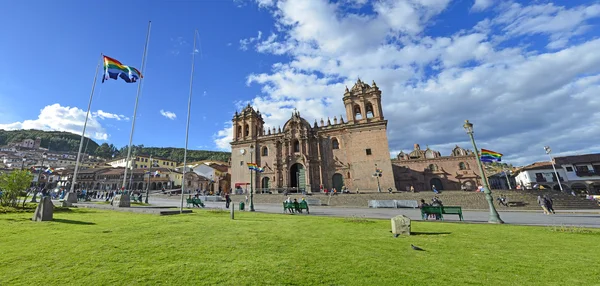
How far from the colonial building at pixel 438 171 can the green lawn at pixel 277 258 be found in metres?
38.5

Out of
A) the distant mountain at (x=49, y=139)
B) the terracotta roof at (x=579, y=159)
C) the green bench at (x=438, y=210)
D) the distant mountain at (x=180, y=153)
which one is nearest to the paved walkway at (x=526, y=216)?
the green bench at (x=438, y=210)

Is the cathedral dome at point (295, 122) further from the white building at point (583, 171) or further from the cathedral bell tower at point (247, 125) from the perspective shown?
the white building at point (583, 171)

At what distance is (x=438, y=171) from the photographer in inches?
1734

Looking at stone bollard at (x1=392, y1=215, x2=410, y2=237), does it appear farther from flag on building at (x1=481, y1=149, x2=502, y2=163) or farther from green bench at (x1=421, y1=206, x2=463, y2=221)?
flag on building at (x1=481, y1=149, x2=502, y2=163)

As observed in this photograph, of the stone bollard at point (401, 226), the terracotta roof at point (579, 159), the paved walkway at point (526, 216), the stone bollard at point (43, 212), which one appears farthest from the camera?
the terracotta roof at point (579, 159)

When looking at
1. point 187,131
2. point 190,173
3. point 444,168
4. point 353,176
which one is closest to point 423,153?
point 444,168

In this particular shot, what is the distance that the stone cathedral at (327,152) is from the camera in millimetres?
37844

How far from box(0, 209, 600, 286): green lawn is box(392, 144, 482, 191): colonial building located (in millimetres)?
38473

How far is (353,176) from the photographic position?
3834cm

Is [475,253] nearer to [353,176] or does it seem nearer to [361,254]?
[361,254]

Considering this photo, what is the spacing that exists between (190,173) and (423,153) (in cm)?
5807

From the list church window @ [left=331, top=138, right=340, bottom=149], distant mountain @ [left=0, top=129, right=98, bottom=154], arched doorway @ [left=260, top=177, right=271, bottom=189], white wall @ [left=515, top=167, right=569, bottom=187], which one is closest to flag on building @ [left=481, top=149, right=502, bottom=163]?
church window @ [left=331, top=138, right=340, bottom=149]

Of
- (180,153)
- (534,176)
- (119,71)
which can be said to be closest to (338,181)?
(119,71)

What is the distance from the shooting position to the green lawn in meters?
4.39
